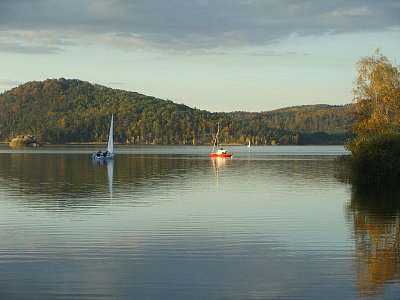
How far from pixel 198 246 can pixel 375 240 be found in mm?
5561

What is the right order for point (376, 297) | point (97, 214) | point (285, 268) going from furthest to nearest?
point (97, 214) < point (285, 268) < point (376, 297)

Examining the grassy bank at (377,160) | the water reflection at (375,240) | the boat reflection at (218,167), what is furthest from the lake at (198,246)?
the boat reflection at (218,167)

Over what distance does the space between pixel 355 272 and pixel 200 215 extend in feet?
42.9

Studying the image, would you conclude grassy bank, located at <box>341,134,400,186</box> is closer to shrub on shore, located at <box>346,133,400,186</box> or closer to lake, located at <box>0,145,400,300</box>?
shrub on shore, located at <box>346,133,400,186</box>

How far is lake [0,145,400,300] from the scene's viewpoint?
623 inches

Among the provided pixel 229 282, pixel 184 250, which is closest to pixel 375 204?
pixel 184 250

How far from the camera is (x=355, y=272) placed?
1727 cm

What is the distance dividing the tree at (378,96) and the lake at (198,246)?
775 inches

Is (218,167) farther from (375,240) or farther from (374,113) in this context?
(375,240)

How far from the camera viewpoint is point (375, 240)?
22.4m

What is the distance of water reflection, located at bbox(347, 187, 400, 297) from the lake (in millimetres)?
34

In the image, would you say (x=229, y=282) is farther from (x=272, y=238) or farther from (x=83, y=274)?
(x=272, y=238)

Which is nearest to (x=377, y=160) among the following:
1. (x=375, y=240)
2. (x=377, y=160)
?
(x=377, y=160)

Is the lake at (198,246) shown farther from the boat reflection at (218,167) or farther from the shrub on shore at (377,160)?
Answer: the boat reflection at (218,167)
